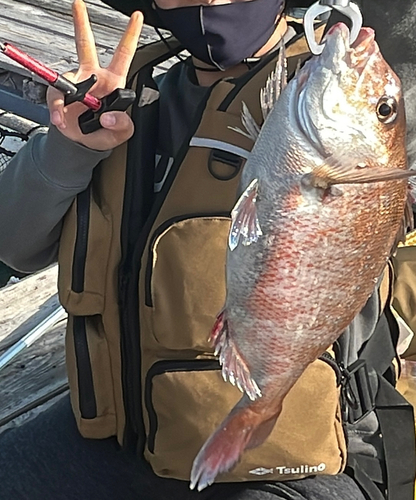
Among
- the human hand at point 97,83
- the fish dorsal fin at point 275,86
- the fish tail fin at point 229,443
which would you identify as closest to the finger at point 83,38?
the human hand at point 97,83

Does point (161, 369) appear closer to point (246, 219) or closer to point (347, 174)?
point (246, 219)

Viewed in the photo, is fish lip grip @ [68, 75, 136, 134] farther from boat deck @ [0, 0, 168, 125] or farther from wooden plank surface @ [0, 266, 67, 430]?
boat deck @ [0, 0, 168, 125]

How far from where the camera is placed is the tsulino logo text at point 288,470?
164cm

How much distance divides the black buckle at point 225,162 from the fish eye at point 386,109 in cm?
48

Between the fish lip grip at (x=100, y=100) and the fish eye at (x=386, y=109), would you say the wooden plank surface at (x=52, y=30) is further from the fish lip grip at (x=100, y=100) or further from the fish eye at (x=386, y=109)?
the fish eye at (x=386, y=109)

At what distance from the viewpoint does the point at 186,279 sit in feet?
5.41

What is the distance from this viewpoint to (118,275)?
6.01 feet

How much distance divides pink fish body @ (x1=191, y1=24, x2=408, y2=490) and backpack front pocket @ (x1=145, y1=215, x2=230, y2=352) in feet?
1.16

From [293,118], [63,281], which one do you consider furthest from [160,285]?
[293,118]

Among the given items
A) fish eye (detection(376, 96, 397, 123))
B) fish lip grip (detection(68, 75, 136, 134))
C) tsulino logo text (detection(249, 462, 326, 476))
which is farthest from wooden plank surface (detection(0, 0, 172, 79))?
fish eye (detection(376, 96, 397, 123))

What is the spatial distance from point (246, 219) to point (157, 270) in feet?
1.84

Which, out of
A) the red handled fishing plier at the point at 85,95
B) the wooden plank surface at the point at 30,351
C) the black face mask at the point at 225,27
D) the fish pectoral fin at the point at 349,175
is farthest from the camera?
the wooden plank surface at the point at 30,351

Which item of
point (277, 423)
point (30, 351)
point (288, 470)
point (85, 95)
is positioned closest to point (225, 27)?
point (85, 95)

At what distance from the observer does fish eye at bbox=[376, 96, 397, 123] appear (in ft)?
3.85
